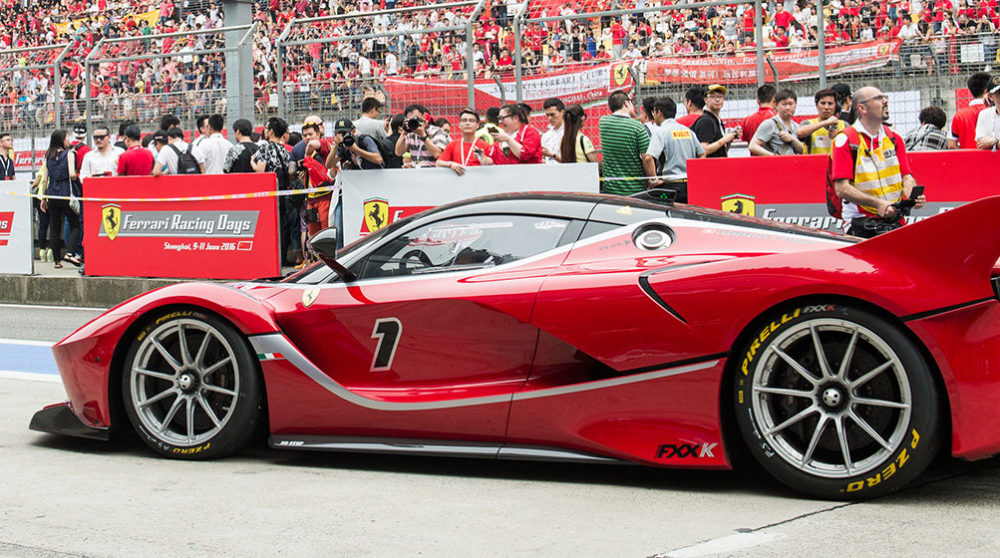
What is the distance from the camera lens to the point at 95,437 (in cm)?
581

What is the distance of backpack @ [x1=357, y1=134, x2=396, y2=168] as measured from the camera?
12579 millimetres

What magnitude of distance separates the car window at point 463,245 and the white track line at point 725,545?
1.53m

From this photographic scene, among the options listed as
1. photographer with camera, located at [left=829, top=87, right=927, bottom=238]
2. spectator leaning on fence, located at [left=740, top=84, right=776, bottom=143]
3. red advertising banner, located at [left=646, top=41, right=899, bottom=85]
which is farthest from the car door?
red advertising banner, located at [left=646, top=41, right=899, bottom=85]

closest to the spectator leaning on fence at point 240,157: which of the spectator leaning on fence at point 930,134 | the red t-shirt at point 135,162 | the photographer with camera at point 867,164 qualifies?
the red t-shirt at point 135,162

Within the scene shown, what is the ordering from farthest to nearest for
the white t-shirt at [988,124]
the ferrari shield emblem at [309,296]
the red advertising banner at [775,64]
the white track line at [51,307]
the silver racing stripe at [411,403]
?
the white track line at [51,307] → the red advertising banner at [775,64] → the white t-shirt at [988,124] → the ferrari shield emblem at [309,296] → the silver racing stripe at [411,403]

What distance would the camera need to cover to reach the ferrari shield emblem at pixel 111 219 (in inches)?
543

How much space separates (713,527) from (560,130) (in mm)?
8672

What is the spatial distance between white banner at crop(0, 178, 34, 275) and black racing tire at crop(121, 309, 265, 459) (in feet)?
31.5

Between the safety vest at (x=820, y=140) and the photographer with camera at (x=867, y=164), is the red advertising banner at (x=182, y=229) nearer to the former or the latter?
the safety vest at (x=820, y=140)

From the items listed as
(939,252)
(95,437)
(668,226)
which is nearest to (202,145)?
(95,437)

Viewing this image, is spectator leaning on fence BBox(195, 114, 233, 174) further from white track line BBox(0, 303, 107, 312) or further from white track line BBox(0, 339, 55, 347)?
white track line BBox(0, 339, 55, 347)

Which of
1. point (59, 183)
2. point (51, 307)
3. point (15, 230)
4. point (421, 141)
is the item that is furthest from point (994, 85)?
point (59, 183)

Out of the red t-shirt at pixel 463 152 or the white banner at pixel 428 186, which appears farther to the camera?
the red t-shirt at pixel 463 152

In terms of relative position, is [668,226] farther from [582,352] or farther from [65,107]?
[65,107]
